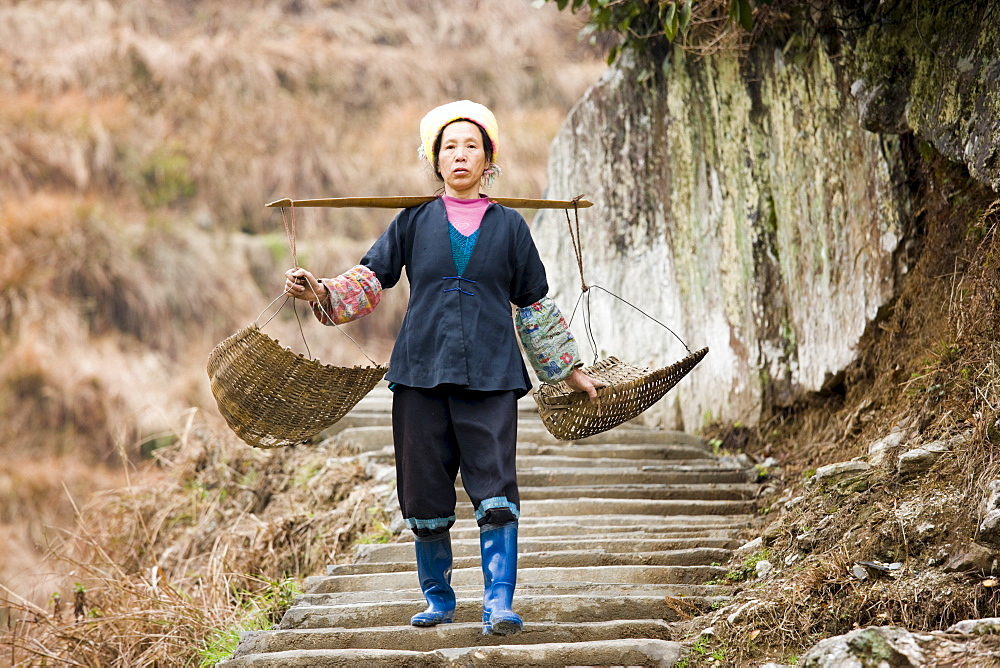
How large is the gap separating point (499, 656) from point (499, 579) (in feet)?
0.71

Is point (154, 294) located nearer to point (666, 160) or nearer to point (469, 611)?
point (666, 160)

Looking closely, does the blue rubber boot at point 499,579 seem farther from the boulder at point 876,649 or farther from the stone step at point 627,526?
the stone step at point 627,526

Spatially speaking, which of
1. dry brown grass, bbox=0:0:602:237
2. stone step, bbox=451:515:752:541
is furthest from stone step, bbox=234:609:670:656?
dry brown grass, bbox=0:0:602:237

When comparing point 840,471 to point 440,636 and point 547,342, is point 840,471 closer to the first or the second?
point 547,342

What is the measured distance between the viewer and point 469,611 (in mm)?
3191

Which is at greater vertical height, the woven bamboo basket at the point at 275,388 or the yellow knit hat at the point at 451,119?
the yellow knit hat at the point at 451,119

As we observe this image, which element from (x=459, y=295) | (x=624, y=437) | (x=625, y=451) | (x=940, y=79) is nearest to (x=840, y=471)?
(x=940, y=79)

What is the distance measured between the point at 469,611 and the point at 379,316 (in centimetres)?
791

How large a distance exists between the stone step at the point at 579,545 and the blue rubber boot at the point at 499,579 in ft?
2.46

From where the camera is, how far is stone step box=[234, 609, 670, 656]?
9.81 ft

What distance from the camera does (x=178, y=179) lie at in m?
11.8

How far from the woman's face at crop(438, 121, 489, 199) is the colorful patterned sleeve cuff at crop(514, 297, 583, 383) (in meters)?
0.43

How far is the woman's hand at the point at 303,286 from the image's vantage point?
9.57 ft

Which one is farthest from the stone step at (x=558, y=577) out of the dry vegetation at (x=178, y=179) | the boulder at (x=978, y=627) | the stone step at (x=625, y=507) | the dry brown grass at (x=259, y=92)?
the dry brown grass at (x=259, y=92)
